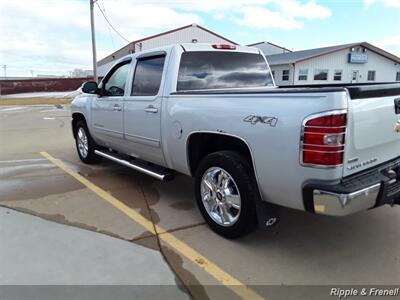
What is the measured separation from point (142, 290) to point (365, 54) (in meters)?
35.2

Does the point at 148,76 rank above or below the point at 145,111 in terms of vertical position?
above

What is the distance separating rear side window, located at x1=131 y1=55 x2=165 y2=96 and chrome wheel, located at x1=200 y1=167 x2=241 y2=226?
1.37 meters

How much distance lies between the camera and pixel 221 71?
4551 millimetres

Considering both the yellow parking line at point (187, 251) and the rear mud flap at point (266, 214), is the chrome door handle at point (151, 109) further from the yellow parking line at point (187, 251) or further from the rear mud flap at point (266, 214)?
the rear mud flap at point (266, 214)

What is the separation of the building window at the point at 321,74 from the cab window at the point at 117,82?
95.5 feet

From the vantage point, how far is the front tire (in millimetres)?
3195

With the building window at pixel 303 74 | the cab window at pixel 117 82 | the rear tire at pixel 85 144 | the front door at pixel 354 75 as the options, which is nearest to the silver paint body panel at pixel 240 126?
the cab window at pixel 117 82

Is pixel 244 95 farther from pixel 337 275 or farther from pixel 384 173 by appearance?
pixel 337 275

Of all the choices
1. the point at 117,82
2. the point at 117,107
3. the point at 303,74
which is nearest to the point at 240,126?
the point at 117,107

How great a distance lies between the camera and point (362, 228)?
3762 mm

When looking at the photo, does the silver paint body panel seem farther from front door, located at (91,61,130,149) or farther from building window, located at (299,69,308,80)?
building window, located at (299,69,308,80)

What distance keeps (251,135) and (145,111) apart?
5.91 ft

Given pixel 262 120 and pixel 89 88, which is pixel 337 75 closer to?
pixel 89 88

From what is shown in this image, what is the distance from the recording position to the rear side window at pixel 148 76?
438 cm
